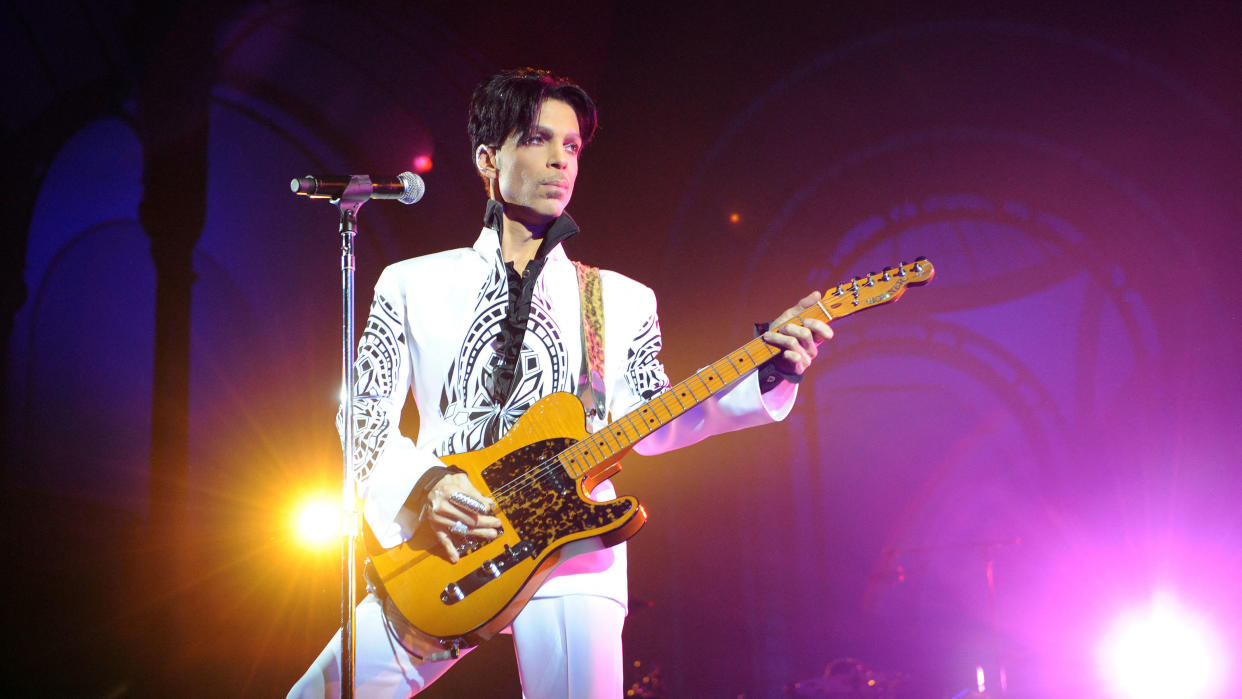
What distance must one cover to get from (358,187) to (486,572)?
1.09m

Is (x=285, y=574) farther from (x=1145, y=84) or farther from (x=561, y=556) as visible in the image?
(x=1145, y=84)

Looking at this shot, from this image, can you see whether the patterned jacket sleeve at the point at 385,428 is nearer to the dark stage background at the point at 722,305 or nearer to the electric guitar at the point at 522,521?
the electric guitar at the point at 522,521

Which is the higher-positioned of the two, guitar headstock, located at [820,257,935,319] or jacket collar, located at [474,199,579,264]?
jacket collar, located at [474,199,579,264]

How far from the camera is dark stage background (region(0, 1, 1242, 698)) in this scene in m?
3.79

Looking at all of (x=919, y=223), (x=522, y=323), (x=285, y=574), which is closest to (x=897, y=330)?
(x=919, y=223)

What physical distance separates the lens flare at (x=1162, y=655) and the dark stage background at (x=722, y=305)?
0.31 feet

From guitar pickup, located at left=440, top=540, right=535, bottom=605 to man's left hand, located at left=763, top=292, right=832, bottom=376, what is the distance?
0.88m

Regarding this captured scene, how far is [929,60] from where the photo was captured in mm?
4891

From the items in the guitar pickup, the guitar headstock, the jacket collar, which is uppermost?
the jacket collar

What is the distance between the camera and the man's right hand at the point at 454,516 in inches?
88.5

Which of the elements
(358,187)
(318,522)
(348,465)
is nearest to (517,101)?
(358,187)

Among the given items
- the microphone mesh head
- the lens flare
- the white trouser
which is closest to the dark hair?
the microphone mesh head

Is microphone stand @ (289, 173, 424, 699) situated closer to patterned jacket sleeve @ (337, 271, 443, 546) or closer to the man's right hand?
patterned jacket sleeve @ (337, 271, 443, 546)

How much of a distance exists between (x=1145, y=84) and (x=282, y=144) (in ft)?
14.7
